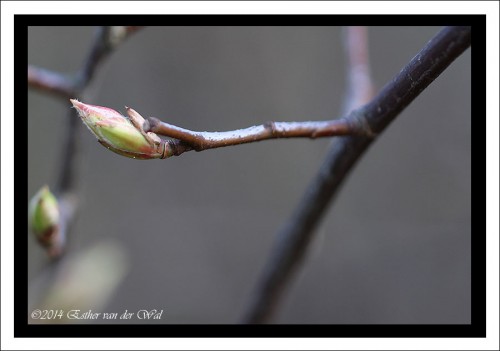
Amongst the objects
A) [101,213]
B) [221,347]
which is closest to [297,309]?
[101,213]

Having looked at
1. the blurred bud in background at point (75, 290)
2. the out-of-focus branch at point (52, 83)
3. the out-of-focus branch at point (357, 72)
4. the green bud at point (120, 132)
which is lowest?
the blurred bud in background at point (75, 290)

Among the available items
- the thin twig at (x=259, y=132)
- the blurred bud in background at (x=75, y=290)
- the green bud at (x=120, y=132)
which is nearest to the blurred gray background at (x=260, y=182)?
the blurred bud in background at (x=75, y=290)

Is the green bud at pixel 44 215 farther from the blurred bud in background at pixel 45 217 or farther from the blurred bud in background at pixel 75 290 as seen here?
the blurred bud in background at pixel 75 290

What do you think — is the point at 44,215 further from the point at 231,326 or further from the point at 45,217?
the point at 231,326

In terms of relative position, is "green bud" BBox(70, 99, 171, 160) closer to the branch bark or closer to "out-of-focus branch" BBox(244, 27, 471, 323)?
the branch bark

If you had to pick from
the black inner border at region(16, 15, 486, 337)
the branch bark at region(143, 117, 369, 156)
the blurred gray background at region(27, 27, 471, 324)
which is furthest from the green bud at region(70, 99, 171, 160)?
the blurred gray background at region(27, 27, 471, 324)

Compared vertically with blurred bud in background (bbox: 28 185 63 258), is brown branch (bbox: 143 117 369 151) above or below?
above
